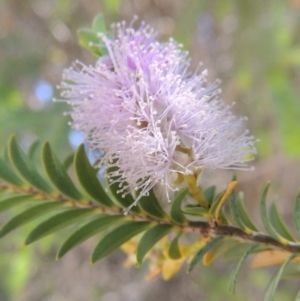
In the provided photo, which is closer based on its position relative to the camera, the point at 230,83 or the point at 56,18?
the point at 230,83

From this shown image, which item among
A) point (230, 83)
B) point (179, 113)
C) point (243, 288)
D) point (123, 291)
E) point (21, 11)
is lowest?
point (243, 288)

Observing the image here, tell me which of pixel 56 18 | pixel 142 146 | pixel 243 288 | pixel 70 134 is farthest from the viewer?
pixel 56 18

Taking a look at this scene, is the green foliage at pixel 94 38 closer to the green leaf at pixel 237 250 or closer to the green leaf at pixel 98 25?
the green leaf at pixel 98 25

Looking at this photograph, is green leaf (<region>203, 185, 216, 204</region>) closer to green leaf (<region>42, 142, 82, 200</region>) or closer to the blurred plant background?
green leaf (<region>42, 142, 82, 200</region>)

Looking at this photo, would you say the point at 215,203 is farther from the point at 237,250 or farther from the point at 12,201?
the point at 12,201

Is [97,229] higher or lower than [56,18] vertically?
lower

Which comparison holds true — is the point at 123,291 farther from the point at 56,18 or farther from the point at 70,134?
the point at 56,18

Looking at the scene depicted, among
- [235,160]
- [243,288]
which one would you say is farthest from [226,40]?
[235,160]

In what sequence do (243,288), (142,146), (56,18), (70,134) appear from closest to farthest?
(142,146), (70,134), (243,288), (56,18)
